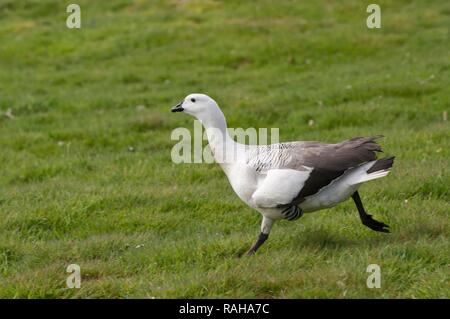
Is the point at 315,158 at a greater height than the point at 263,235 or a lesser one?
greater

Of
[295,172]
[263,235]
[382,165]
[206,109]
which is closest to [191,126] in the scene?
[206,109]

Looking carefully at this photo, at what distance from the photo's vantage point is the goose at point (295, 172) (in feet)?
19.9

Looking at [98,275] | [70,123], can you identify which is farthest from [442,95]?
[98,275]

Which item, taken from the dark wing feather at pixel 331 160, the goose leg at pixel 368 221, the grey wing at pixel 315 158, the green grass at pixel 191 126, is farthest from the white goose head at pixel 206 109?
the goose leg at pixel 368 221

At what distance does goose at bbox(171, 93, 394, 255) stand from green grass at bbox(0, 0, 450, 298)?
1.40 feet

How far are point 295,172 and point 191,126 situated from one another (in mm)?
6597

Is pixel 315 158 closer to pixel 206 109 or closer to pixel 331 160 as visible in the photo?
pixel 331 160

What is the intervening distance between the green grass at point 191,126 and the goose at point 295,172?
0.43 meters

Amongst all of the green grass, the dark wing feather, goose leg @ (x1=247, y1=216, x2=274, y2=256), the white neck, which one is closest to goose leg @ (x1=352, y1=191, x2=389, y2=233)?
the green grass

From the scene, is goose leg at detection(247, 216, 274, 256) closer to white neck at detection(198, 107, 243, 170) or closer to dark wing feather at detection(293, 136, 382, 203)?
dark wing feather at detection(293, 136, 382, 203)

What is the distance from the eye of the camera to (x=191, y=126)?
12.6 metres

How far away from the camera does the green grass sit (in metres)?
6.03

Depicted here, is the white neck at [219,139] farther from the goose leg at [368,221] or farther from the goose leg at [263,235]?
the goose leg at [368,221]

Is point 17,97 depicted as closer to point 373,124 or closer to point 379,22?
point 373,124
